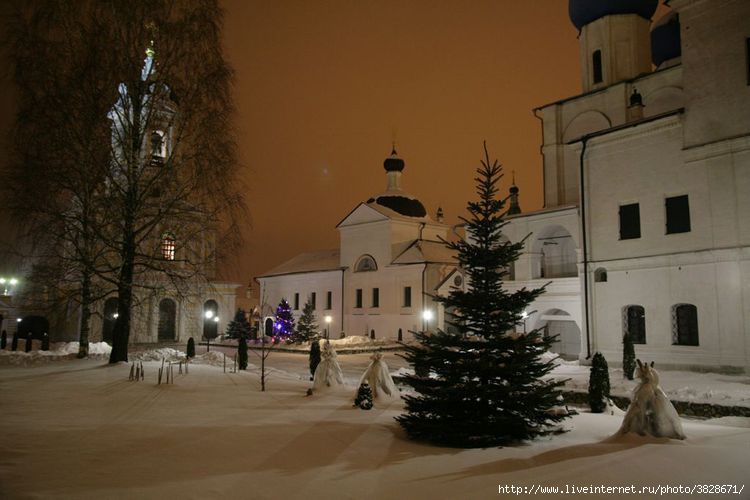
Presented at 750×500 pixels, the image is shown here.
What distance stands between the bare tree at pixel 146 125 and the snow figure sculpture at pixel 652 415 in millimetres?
13328

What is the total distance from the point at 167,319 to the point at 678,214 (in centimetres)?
3314

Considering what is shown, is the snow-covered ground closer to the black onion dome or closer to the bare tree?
the bare tree

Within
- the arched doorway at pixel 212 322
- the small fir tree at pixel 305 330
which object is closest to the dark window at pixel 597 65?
the small fir tree at pixel 305 330

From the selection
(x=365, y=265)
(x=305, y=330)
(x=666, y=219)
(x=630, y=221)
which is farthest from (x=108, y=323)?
(x=666, y=219)

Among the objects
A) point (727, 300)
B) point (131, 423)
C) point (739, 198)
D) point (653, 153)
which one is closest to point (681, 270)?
point (727, 300)

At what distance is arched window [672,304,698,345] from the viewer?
62.3 feet

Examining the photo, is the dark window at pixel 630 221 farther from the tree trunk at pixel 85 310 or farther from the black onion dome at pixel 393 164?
the black onion dome at pixel 393 164

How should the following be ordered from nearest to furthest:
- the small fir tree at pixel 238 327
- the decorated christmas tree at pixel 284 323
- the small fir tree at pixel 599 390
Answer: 1. the small fir tree at pixel 599 390
2. the decorated christmas tree at pixel 284 323
3. the small fir tree at pixel 238 327

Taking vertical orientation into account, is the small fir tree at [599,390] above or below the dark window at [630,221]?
below

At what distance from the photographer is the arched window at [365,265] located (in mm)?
41344

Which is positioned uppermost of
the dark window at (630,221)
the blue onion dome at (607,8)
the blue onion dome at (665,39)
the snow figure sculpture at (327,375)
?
the blue onion dome at (607,8)

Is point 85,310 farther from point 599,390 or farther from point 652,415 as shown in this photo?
point 652,415

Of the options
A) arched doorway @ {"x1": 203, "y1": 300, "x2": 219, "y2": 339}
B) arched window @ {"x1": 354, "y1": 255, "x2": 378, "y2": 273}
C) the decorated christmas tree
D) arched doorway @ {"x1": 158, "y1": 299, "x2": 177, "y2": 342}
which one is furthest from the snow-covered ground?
arched doorway @ {"x1": 203, "y1": 300, "x2": 219, "y2": 339}

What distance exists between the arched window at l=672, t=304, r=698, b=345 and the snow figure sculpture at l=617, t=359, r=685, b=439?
12.6 metres
